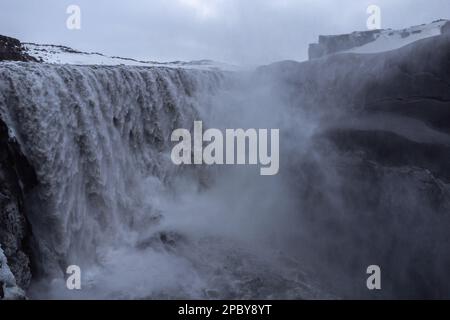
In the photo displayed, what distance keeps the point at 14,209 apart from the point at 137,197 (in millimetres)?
3851

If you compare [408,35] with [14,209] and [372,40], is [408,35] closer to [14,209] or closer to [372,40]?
[372,40]

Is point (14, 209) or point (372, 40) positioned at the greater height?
point (372, 40)

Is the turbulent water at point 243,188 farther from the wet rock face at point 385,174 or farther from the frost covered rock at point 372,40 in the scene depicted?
the frost covered rock at point 372,40

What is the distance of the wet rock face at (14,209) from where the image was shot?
6574 millimetres

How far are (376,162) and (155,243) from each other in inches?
221

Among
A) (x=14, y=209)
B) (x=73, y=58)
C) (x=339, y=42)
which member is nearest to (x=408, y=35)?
(x=339, y=42)
